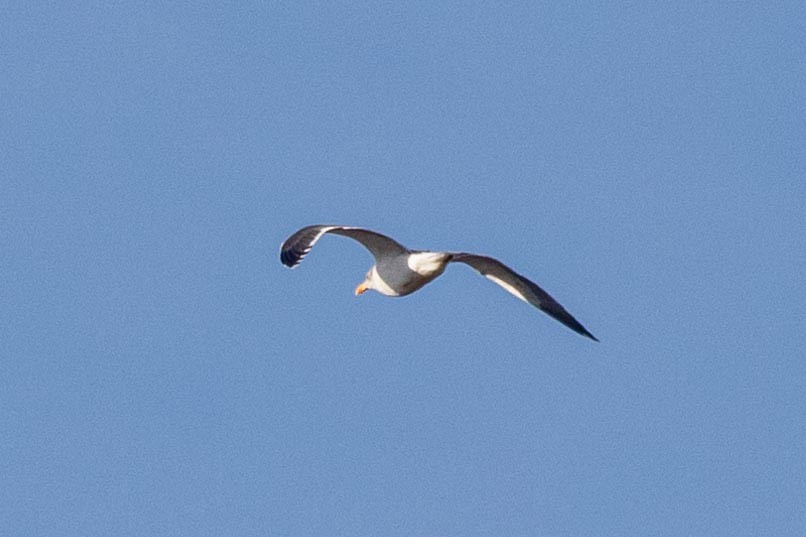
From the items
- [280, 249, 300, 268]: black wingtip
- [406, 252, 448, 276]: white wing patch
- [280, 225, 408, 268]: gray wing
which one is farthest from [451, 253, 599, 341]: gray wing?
[280, 249, 300, 268]: black wingtip

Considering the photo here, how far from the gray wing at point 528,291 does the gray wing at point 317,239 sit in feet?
5.01

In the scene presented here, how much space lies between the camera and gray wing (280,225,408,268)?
40.1 metres

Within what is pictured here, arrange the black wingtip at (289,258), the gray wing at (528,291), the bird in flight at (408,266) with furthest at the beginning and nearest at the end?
the gray wing at (528,291), the bird in flight at (408,266), the black wingtip at (289,258)

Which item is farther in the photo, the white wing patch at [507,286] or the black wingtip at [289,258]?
the white wing patch at [507,286]

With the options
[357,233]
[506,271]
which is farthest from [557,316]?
[357,233]

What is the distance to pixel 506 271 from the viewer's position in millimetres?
41625

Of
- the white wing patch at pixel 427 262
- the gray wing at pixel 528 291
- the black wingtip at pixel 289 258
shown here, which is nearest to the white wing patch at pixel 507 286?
the gray wing at pixel 528 291

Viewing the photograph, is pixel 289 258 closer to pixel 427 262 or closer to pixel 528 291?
→ pixel 427 262

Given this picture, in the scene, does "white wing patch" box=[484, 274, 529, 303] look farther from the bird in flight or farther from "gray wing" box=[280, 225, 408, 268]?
"gray wing" box=[280, 225, 408, 268]

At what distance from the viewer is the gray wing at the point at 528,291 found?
41656 millimetres

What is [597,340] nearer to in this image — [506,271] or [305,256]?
[506,271]

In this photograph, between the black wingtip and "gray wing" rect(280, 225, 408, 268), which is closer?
the black wingtip

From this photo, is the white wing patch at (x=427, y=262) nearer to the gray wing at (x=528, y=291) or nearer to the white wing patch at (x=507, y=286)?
the gray wing at (x=528, y=291)

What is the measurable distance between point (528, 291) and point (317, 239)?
14.1 ft
